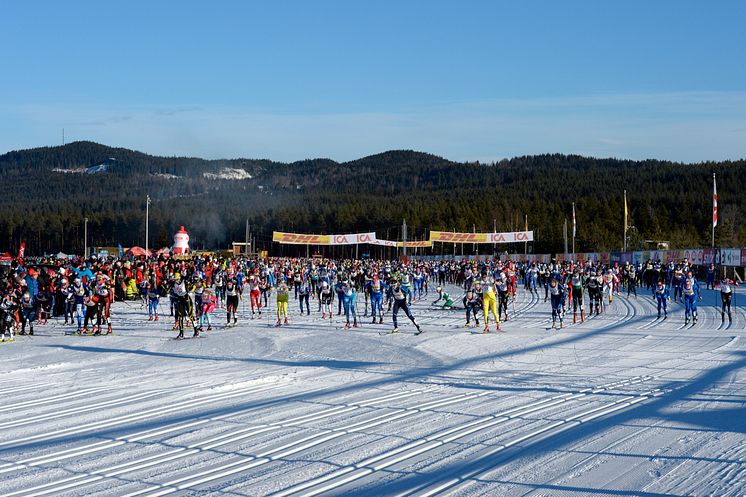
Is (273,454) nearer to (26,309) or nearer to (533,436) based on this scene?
(533,436)

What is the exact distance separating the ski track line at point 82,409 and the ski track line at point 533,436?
17.2ft

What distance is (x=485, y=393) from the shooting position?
12.9 metres

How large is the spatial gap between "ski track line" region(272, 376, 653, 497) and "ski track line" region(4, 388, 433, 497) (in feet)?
5.90

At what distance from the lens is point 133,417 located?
1099 cm

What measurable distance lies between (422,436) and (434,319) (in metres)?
18.3

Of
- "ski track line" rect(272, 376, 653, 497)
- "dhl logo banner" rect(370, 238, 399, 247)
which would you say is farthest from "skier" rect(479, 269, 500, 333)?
"dhl logo banner" rect(370, 238, 399, 247)

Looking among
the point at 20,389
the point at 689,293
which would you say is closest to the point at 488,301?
the point at 689,293

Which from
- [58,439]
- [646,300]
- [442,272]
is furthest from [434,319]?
[442,272]

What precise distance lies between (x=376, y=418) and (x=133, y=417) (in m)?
3.29

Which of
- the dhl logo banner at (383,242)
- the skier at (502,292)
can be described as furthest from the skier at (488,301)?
the dhl logo banner at (383,242)

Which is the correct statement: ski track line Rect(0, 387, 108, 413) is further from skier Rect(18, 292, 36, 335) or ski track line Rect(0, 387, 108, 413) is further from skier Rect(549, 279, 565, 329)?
skier Rect(549, 279, 565, 329)

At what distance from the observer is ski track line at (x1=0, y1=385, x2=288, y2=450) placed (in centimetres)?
973

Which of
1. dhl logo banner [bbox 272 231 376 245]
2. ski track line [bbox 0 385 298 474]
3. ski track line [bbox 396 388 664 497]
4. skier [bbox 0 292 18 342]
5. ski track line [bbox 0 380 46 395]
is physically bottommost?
ski track line [bbox 0 380 46 395]

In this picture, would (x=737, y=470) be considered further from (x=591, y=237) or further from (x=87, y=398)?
A: (x=591, y=237)
